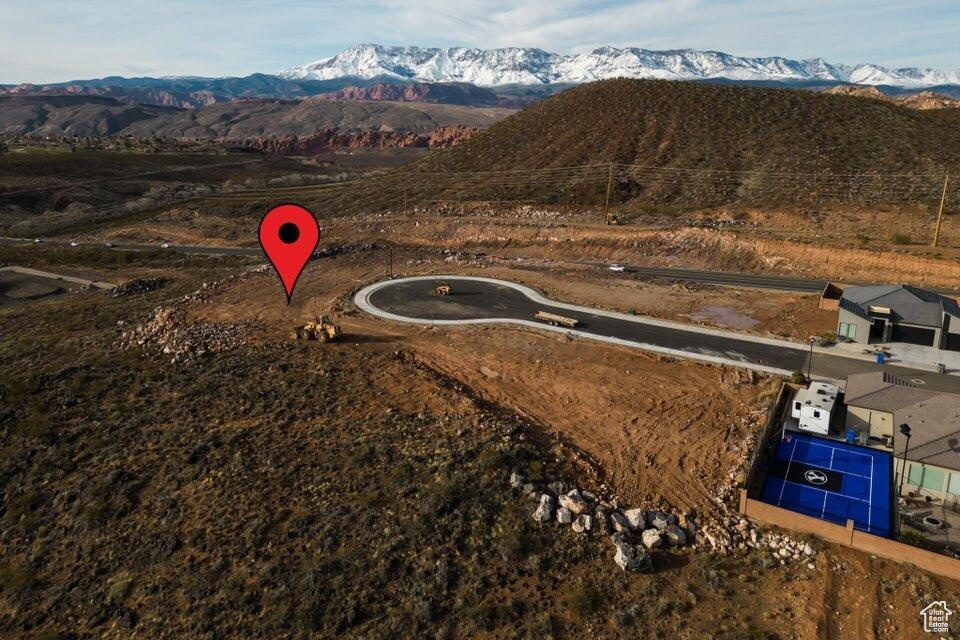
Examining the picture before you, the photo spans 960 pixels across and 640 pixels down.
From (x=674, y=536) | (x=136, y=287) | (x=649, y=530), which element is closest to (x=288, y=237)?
(x=649, y=530)

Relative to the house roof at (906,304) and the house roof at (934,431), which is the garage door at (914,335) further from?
the house roof at (934,431)

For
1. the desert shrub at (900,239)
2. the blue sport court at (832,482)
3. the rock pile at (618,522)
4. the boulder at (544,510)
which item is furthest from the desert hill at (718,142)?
the boulder at (544,510)

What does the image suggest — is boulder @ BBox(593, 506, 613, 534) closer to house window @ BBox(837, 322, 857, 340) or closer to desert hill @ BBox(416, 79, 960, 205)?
house window @ BBox(837, 322, 857, 340)

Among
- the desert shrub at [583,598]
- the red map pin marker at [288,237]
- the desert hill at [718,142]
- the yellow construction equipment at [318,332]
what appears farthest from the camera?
the desert hill at [718,142]

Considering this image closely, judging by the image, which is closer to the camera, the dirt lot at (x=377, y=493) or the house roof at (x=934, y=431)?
the dirt lot at (x=377, y=493)

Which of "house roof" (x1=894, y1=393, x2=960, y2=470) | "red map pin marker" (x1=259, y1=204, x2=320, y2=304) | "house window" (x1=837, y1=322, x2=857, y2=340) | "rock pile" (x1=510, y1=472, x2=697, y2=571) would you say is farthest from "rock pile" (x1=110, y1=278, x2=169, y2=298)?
"house roof" (x1=894, y1=393, x2=960, y2=470)

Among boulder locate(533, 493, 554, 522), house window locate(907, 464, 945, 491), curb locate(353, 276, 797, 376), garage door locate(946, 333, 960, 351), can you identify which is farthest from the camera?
garage door locate(946, 333, 960, 351)

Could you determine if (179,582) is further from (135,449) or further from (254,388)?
(254,388)
